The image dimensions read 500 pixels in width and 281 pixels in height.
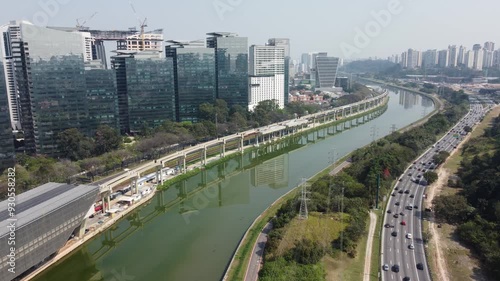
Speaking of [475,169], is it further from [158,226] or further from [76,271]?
[76,271]

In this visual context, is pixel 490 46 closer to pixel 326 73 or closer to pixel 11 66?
pixel 326 73

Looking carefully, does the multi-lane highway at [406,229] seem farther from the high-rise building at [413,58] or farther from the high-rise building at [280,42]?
the high-rise building at [413,58]

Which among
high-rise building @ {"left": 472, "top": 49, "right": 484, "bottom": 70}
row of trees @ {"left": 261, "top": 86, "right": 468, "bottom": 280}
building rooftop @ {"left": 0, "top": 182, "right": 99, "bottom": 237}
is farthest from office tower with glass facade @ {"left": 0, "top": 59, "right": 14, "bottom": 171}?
high-rise building @ {"left": 472, "top": 49, "right": 484, "bottom": 70}

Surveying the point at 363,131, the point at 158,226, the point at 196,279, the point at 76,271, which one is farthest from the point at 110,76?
the point at 363,131

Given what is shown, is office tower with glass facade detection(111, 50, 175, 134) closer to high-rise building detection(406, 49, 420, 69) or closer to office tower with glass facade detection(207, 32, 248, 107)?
office tower with glass facade detection(207, 32, 248, 107)

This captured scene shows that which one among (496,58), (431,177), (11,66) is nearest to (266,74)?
(11,66)

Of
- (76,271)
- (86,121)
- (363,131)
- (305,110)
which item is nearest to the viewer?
(76,271)

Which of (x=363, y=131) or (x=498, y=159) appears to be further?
(x=363, y=131)
